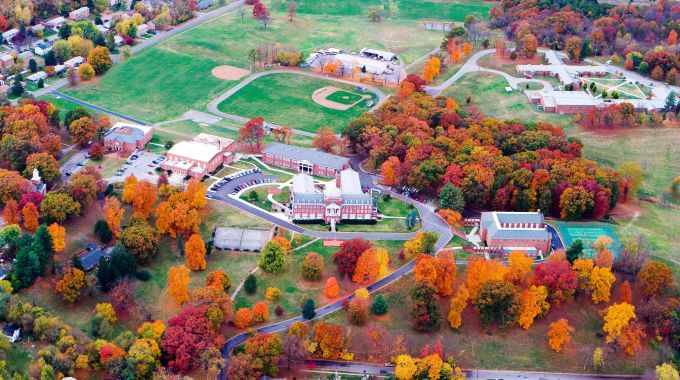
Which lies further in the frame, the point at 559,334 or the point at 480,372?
the point at 559,334

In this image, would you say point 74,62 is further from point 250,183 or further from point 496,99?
point 496,99

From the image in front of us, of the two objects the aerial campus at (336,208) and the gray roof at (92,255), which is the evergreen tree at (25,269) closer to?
the aerial campus at (336,208)

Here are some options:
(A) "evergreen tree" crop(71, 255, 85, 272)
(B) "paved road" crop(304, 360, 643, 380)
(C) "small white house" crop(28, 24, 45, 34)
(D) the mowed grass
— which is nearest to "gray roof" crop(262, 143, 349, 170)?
(D) the mowed grass

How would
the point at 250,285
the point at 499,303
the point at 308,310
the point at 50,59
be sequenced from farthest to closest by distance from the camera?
1. the point at 50,59
2. the point at 250,285
3. the point at 499,303
4. the point at 308,310

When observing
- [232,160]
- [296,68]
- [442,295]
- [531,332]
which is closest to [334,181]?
[232,160]

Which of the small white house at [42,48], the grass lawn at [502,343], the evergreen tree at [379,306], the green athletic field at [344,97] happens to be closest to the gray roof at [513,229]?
the grass lawn at [502,343]

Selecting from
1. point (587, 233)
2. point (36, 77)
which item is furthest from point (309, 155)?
point (36, 77)

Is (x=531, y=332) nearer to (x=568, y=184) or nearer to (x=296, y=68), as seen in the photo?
(x=568, y=184)
